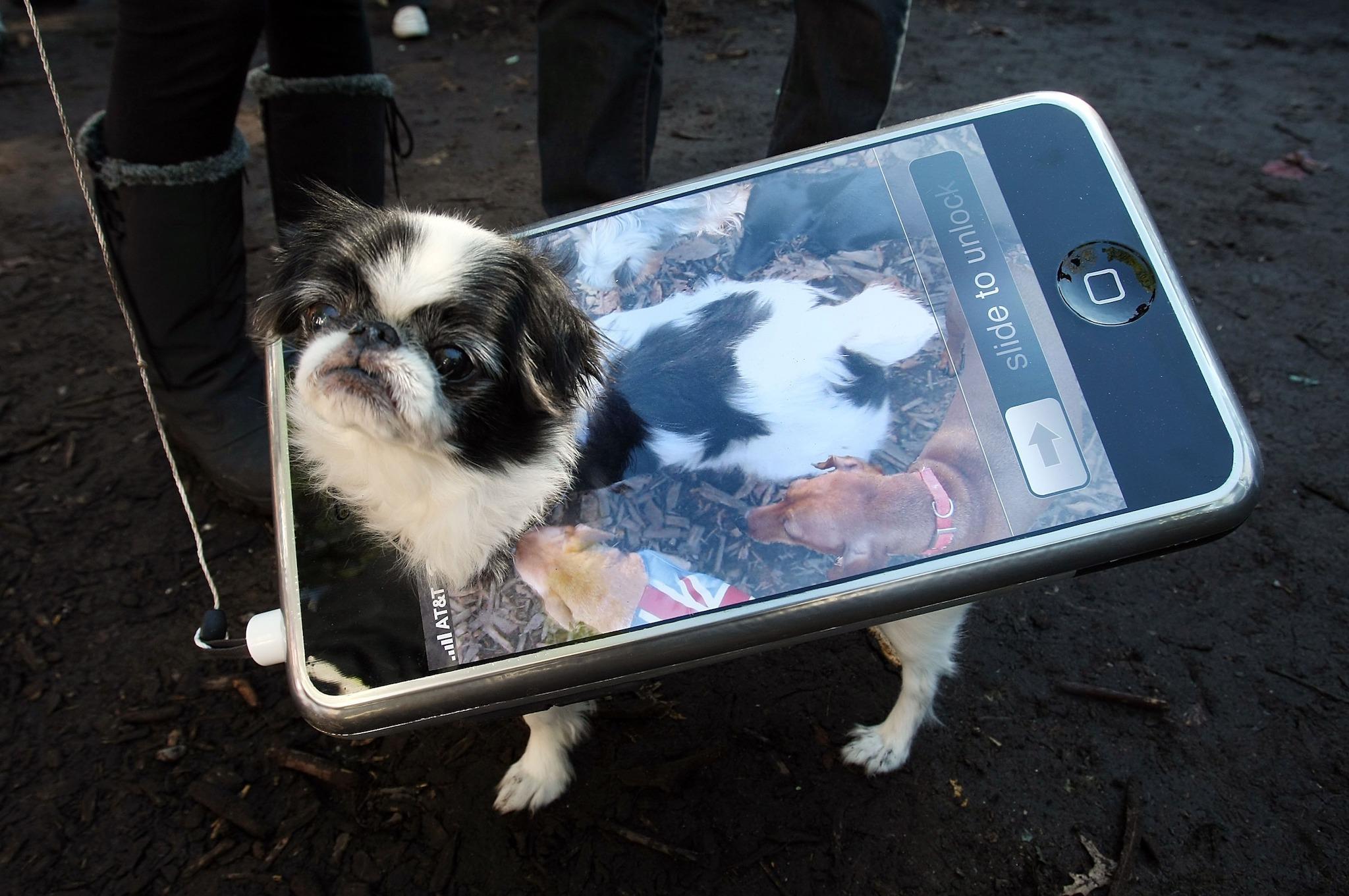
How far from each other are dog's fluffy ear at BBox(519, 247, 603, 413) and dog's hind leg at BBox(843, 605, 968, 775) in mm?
825

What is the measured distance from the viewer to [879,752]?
1.82 m

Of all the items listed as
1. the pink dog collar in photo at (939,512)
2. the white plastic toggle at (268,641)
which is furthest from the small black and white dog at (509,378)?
the white plastic toggle at (268,641)

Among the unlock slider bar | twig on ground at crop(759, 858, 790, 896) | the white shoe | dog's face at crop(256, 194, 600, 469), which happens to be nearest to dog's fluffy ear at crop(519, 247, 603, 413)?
dog's face at crop(256, 194, 600, 469)

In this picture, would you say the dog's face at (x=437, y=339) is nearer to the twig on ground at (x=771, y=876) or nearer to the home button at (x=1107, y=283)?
the home button at (x=1107, y=283)

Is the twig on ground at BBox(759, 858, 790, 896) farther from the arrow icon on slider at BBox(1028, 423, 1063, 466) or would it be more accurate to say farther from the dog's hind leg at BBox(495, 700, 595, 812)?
the arrow icon on slider at BBox(1028, 423, 1063, 466)

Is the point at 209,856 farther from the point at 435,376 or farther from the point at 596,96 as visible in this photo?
the point at 596,96

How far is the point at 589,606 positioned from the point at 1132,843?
4.07 feet

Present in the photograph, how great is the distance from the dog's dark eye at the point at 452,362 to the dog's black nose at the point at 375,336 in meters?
0.06

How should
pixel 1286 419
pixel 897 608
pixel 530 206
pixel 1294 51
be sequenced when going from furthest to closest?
pixel 1294 51, pixel 530 206, pixel 1286 419, pixel 897 608

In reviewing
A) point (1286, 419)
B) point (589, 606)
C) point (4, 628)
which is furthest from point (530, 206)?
point (1286, 419)

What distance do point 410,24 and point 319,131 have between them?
306cm

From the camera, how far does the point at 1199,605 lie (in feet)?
6.85

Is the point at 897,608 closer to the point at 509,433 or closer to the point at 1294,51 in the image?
the point at 509,433

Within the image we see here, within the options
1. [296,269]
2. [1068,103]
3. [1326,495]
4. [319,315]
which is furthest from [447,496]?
[1326,495]
